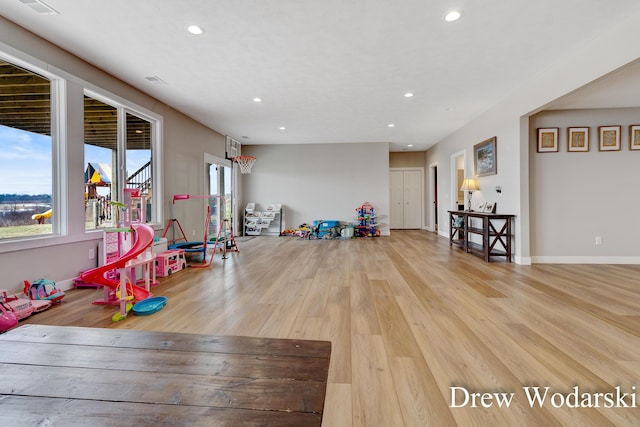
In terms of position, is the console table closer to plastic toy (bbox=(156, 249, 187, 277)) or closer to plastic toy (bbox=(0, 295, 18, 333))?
plastic toy (bbox=(156, 249, 187, 277))

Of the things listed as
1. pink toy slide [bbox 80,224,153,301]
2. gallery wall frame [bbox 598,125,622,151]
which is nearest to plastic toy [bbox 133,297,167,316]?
pink toy slide [bbox 80,224,153,301]

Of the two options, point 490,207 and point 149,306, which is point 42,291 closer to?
point 149,306

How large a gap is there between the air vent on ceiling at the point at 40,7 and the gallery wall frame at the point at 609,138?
710 cm

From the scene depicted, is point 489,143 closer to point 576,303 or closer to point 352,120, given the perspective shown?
point 352,120

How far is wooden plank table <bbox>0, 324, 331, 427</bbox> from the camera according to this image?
0.62m

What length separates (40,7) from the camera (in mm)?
2494

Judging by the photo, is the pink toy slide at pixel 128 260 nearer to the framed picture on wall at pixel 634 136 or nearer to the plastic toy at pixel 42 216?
the plastic toy at pixel 42 216

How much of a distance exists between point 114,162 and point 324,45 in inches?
135

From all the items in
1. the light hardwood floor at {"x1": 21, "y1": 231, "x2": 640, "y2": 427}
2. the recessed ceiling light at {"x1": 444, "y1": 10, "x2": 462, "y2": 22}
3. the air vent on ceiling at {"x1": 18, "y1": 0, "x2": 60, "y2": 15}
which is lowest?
the light hardwood floor at {"x1": 21, "y1": 231, "x2": 640, "y2": 427}

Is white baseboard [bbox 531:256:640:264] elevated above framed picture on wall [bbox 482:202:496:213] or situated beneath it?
situated beneath

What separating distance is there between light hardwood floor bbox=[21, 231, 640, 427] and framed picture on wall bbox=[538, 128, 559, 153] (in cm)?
184

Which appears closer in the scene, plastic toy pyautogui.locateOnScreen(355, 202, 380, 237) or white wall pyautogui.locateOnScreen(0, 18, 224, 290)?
white wall pyautogui.locateOnScreen(0, 18, 224, 290)

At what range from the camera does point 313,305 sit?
270 centimetres

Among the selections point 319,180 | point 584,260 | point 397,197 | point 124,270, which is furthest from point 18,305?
point 397,197
